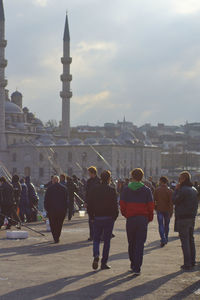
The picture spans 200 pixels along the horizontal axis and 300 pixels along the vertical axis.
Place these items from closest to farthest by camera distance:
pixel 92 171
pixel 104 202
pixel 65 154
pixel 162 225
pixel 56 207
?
pixel 104 202 < pixel 92 171 < pixel 162 225 < pixel 56 207 < pixel 65 154

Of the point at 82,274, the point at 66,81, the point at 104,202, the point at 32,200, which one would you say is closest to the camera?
the point at 82,274

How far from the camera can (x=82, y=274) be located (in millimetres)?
8664

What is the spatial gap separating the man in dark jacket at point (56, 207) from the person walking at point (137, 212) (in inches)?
153

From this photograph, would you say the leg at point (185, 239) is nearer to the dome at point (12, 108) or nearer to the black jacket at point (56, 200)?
the black jacket at point (56, 200)

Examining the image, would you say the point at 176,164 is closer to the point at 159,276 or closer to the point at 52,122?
the point at 52,122

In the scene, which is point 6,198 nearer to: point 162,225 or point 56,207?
point 56,207

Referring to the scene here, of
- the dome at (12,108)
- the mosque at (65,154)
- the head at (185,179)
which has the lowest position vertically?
→ the head at (185,179)

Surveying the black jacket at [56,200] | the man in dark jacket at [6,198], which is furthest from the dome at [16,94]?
the black jacket at [56,200]

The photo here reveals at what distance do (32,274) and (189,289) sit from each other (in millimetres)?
2057

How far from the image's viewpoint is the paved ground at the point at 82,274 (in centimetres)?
736

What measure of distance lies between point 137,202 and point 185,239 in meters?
1.10

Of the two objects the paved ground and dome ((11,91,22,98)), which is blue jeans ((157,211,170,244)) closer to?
the paved ground

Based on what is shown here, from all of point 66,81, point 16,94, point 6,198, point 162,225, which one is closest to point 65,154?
point 66,81

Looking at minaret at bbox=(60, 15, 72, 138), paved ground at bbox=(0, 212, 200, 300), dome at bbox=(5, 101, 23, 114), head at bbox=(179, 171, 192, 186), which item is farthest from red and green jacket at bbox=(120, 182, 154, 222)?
dome at bbox=(5, 101, 23, 114)
